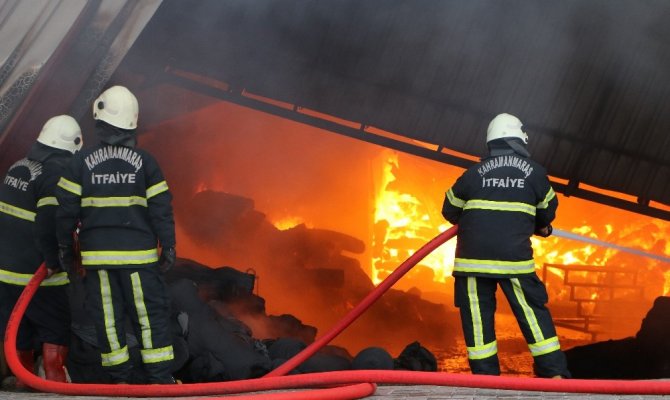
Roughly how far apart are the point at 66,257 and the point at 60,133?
0.77 metres

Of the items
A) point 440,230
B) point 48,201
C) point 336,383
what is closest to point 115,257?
point 48,201

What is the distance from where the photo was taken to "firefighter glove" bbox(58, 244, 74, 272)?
4.21 m

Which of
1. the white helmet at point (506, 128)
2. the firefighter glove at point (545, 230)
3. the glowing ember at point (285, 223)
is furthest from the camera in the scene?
the glowing ember at point (285, 223)

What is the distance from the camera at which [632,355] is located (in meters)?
7.98

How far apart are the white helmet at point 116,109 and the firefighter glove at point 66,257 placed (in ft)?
2.34

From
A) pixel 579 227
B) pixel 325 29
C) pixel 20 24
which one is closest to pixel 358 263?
pixel 579 227

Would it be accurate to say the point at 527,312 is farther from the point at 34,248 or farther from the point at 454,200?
the point at 34,248

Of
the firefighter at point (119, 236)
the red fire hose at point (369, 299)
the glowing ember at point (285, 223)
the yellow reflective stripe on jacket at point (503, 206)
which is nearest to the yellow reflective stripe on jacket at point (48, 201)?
the firefighter at point (119, 236)

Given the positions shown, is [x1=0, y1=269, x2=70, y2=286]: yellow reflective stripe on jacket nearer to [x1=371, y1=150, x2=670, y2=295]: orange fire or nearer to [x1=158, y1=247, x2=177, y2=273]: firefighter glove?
[x1=158, y1=247, x2=177, y2=273]: firefighter glove

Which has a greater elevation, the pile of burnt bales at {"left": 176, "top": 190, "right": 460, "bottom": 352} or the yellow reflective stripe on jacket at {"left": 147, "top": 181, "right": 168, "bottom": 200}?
the pile of burnt bales at {"left": 176, "top": 190, "right": 460, "bottom": 352}

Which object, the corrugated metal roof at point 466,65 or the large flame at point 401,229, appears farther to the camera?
the large flame at point 401,229

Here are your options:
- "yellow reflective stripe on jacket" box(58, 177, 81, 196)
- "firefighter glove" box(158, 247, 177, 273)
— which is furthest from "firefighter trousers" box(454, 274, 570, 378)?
"yellow reflective stripe on jacket" box(58, 177, 81, 196)

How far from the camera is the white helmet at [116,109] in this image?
4.16 m

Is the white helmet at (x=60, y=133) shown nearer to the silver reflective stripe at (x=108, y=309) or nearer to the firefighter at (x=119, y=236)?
the firefighter at (x=119, y=236)
